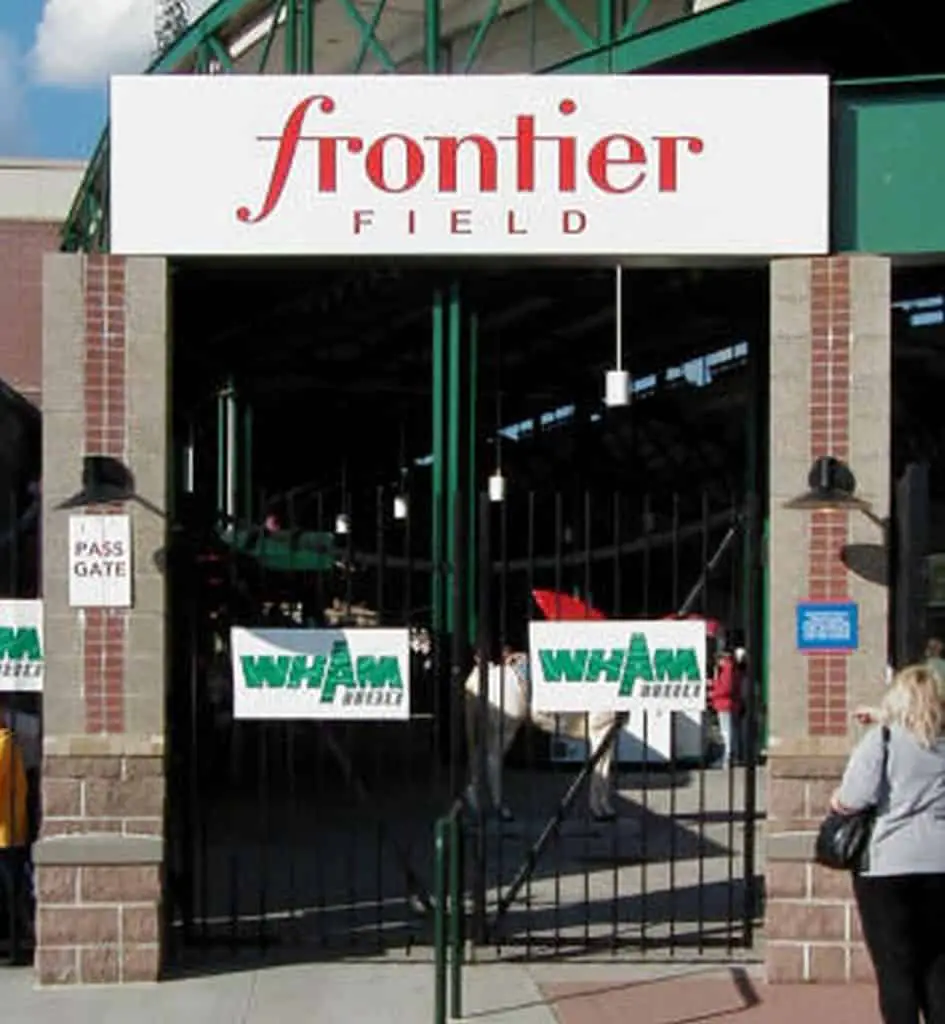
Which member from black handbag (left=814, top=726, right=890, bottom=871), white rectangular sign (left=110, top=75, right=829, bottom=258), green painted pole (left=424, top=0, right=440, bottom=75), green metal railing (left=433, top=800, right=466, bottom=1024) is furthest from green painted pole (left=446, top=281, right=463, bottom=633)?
green painted pole (left=424, top=0, right=440, bottom=75)

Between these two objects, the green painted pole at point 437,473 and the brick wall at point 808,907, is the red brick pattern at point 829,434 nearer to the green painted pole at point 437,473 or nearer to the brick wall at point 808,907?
the brick wall at point 808,907

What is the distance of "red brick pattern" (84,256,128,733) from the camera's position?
8.48 m

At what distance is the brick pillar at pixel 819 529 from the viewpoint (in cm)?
848

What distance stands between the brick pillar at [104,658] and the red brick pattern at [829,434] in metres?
3.20

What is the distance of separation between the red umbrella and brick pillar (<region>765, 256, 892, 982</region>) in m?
1.20

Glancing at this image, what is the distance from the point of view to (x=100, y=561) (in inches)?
333

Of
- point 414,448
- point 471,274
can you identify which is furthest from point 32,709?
point 414,448

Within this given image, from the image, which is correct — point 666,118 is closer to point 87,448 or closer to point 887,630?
point 887,630

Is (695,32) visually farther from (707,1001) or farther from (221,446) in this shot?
(221,446)

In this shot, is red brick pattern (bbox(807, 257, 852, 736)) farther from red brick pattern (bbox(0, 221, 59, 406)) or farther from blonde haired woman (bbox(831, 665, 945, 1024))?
red brick pattern (bbox(0, 221, 59, 406))

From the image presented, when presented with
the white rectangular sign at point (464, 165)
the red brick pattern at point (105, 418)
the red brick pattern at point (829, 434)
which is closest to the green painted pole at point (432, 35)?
the white rectangular sign at point (464, 165)

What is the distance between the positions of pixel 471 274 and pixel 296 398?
16.2 meters

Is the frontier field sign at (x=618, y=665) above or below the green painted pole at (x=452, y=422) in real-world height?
below

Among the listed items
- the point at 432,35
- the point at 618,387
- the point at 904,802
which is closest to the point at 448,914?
the point at 904,802
